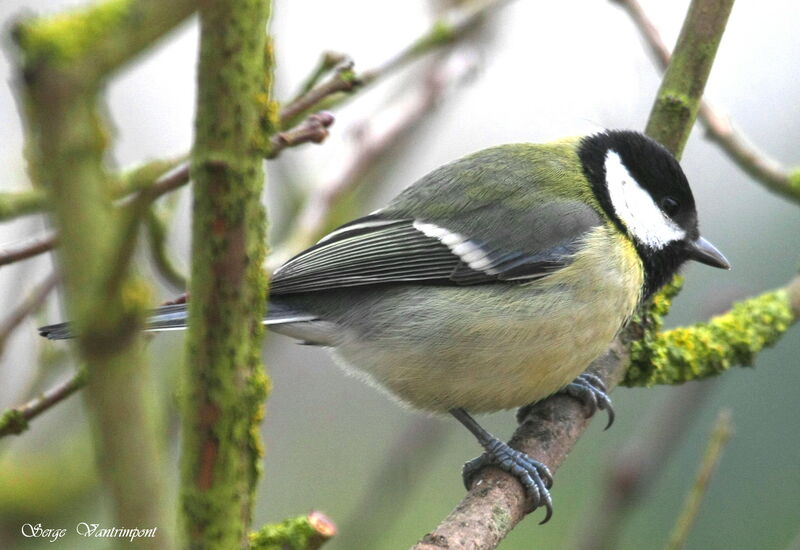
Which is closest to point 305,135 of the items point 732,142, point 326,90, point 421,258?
point 326,90

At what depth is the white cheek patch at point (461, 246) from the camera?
7.32 ft

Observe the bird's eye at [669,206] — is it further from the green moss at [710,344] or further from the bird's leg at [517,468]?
the bird's leg at [517,468]

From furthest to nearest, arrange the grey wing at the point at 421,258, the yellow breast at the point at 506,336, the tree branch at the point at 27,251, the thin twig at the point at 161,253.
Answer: the grey wing at the point at 421,258 → the yellow breast at the point at 506,336 → the thin twig at the point at 161,253 → the tree branch at the point at 27,251

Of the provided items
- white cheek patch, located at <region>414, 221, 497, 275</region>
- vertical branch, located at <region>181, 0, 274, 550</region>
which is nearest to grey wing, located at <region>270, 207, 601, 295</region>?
white cheek patch, located at <region>414, 221, 497, 275</region>

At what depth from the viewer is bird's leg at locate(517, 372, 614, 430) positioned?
212 cm

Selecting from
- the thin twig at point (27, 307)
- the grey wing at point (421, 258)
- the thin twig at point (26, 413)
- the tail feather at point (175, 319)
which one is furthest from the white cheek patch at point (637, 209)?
the thin twig at point (26, 413)

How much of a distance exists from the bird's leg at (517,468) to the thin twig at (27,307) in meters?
1.02

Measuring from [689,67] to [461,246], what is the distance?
72 centimetres

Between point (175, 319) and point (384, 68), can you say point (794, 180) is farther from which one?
point (175, 319)

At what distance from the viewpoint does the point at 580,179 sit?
241cm

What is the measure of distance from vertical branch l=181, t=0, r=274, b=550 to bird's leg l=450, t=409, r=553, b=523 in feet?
3.25

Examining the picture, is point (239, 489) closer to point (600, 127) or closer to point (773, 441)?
point (600, 127)

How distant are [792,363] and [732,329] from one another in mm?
2130

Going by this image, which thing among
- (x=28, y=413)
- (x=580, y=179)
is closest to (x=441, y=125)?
(x=580, y=179)
